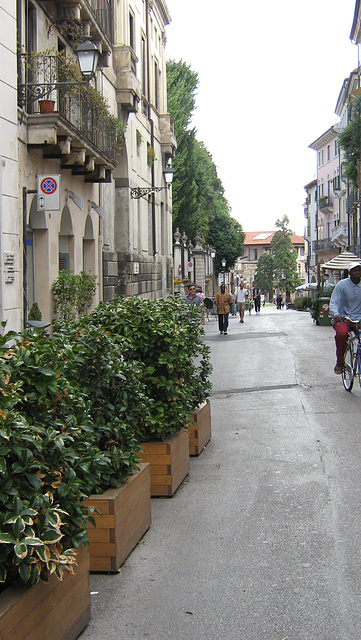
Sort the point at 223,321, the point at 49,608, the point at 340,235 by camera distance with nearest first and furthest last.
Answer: the point at 49,608
the point at 223,321
the point at 340,235

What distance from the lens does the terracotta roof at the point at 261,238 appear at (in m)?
153

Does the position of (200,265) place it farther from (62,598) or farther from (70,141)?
(62,598)

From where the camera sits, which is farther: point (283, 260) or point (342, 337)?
point (283, 260)

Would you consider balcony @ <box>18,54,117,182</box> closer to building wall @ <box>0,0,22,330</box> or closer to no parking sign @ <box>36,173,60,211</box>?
no parking sign @ <box>36,173,60,211</box>

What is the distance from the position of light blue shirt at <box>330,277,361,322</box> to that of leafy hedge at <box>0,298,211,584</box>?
561 cm

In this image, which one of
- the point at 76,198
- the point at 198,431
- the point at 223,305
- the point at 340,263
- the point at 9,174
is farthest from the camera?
the point at 340,263

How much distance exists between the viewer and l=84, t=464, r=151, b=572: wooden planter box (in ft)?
14.5

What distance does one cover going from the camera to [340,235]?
222ft

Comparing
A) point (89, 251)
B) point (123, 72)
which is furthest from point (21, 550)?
point (123, 72)

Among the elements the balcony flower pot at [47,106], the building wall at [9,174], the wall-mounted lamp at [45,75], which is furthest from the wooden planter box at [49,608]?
the balcony flower pot at [47,106]

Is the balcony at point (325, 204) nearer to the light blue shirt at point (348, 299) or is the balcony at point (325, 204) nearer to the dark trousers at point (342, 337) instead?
the light blue shirt at point (348, 299)

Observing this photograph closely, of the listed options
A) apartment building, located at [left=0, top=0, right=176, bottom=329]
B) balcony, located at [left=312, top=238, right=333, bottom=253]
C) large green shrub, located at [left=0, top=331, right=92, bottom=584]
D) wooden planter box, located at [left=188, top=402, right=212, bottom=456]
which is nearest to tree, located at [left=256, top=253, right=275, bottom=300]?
balcony, located at [left=312, top=238, right=333, bottom=253]

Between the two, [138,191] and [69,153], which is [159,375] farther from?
[138,191]

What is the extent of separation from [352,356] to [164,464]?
5.68 meters
